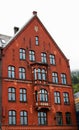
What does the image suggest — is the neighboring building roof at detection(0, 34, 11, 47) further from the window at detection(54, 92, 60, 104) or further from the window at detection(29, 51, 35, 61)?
the window at detection(54, 92, 60, 104)

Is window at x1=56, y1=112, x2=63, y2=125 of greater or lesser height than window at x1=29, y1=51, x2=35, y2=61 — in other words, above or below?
below

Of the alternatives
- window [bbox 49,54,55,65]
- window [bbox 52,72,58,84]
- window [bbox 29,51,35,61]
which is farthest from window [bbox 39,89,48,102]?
window [bbox 49,54,55,65]

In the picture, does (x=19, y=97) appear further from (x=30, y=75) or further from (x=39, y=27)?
(x=39, y=27)

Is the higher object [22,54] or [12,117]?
[22,54]

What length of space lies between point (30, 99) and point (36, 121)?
3924 mm

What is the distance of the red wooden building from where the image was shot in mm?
43250

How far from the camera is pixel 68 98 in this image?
50.2 meters

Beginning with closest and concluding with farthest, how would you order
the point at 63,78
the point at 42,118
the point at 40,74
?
the point at 42,118
the point at 40,74
the point at 63,78

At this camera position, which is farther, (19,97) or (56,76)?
(56,76)

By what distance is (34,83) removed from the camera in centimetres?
4631

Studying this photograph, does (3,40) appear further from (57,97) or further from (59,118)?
(59,118)

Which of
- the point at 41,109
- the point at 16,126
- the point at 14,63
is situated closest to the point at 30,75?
the point at 14,63

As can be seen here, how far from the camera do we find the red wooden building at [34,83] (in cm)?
4325

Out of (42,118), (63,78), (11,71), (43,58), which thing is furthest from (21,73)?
(63,78)
